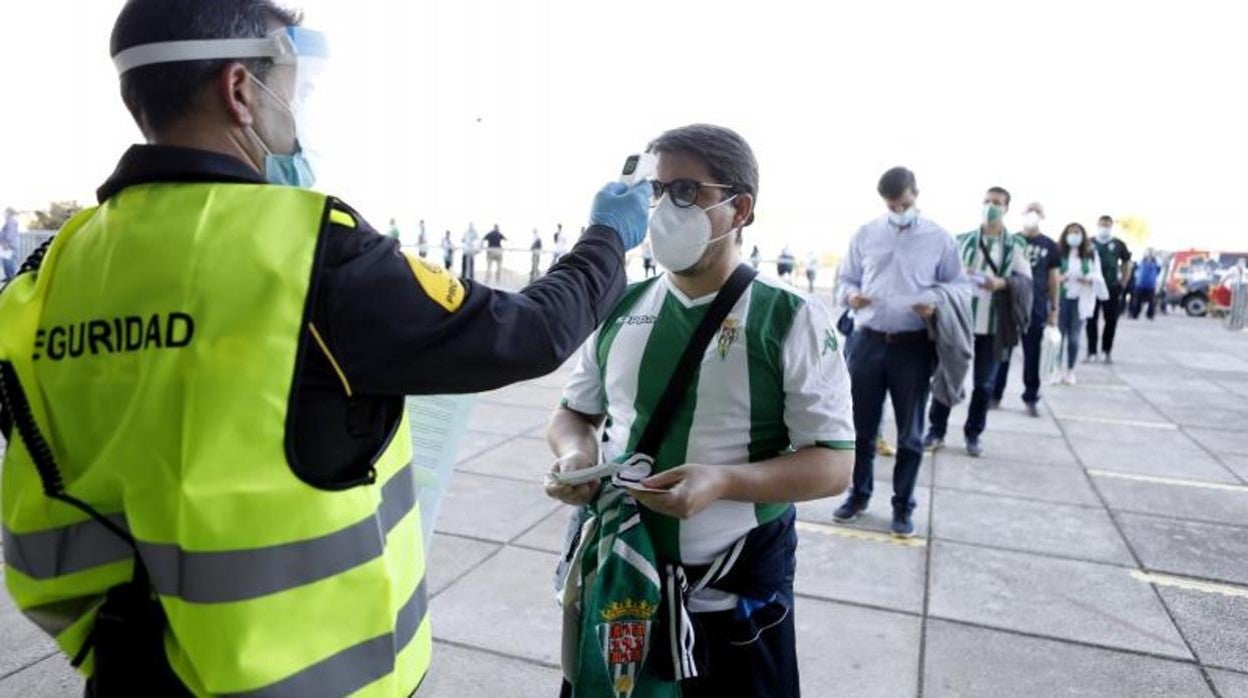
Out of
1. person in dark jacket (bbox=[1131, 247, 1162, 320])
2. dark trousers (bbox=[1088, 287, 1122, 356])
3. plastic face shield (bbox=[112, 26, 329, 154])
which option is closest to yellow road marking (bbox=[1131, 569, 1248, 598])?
plastic face shield (bbox=[112, 26, 329, 154])

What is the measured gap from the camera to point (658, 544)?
2.24 meters

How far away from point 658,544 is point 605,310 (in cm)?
80

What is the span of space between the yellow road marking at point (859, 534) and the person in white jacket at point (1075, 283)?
7189 millimetres

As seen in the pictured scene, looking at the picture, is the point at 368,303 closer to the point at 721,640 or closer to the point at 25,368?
the point at 25,368

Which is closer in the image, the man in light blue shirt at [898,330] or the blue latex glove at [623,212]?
the blue latex glove at [623,212]

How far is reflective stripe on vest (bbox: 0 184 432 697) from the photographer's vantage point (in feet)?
4.04

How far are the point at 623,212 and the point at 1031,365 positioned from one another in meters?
8.54

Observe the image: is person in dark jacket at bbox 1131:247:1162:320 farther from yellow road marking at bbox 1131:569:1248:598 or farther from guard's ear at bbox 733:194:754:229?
guard's ear at bbox 733:194:754:229

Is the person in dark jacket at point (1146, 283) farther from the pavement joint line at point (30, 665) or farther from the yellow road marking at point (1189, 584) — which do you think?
the pavement joint line at point (30, 665)

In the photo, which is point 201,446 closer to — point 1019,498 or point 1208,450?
point 1019,498

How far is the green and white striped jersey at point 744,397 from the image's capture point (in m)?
2.23

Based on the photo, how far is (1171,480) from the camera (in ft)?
23.4

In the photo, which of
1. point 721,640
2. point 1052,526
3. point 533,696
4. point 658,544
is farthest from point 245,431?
point 1052,526

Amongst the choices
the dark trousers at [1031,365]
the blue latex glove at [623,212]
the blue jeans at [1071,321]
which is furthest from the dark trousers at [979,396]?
the blue latex glove at [623,212]
